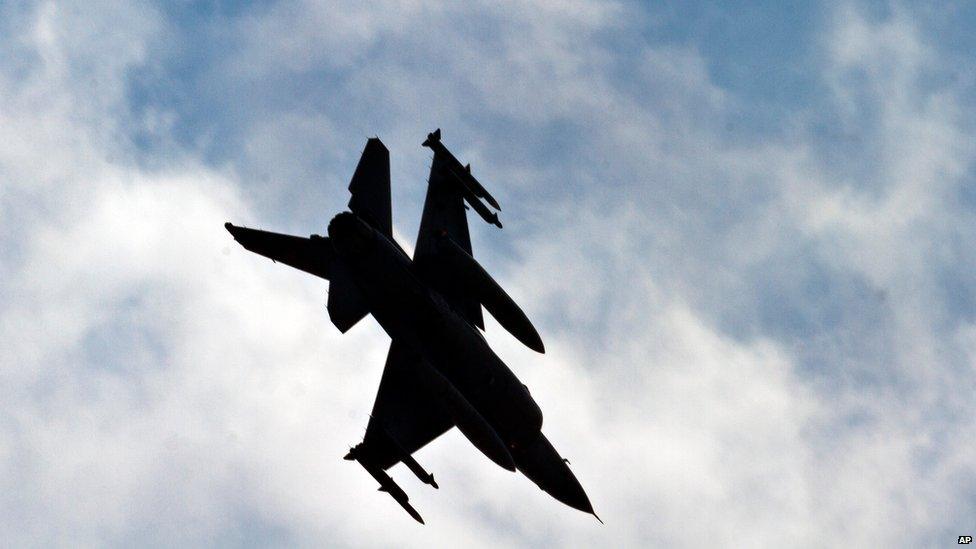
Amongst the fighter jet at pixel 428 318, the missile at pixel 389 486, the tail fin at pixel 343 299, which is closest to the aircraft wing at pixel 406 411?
the fighter jet at pixel 428 318

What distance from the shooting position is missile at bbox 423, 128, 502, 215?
41125mm

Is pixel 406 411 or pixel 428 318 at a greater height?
pixel 428 318

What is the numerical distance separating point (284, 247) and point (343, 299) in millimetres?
3801

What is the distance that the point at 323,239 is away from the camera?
36.3m

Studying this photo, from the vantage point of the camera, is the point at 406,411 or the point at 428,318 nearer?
the point at 428,318

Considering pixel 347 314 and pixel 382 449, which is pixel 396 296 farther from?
pixel 382 449

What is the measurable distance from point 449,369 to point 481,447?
14.4ft

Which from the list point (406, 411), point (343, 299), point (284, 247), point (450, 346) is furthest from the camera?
point (406, 411)

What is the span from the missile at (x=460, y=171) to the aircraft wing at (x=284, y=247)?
308 inches

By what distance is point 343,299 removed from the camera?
3578 centimetres

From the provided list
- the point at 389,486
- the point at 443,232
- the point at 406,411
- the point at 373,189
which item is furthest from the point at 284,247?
the point at 389,486

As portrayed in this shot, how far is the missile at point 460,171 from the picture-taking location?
41125mm

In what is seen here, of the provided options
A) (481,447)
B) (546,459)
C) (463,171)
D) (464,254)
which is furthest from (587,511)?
(463,171)

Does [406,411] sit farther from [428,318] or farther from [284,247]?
[284,247]
